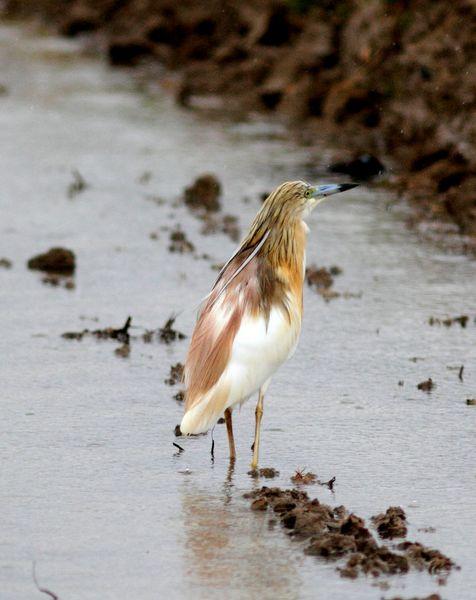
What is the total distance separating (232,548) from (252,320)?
1261mm

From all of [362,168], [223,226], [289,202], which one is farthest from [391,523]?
[362,168]

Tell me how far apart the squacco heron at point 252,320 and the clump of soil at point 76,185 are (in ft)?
20.7

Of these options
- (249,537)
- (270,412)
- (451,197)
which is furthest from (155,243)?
(249,537)

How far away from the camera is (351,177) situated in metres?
13.4

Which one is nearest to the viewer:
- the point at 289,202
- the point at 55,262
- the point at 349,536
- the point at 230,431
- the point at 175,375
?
the point at 349,536

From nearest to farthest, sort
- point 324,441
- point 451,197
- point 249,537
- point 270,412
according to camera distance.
Answer: 1. point 249,537
2. point 324,441
3. point 270,412
4. point 451,197

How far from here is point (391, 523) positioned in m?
5.53

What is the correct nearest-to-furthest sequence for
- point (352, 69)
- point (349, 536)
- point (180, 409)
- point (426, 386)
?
1. point (349, 536)
2. point (180, 409)
3. point (426, 386)
4. point (352, 69)

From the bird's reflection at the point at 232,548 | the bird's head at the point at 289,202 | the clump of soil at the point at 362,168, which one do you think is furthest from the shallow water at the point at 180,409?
the bird's head at the point at 289,202

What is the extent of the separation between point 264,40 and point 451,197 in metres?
7.31

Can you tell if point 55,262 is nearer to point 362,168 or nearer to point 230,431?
point 230,431

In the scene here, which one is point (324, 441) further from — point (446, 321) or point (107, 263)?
point (107, 263)

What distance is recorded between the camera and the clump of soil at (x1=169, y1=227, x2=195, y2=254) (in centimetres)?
1083

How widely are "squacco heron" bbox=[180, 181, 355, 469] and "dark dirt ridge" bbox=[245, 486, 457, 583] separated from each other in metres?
0.54
